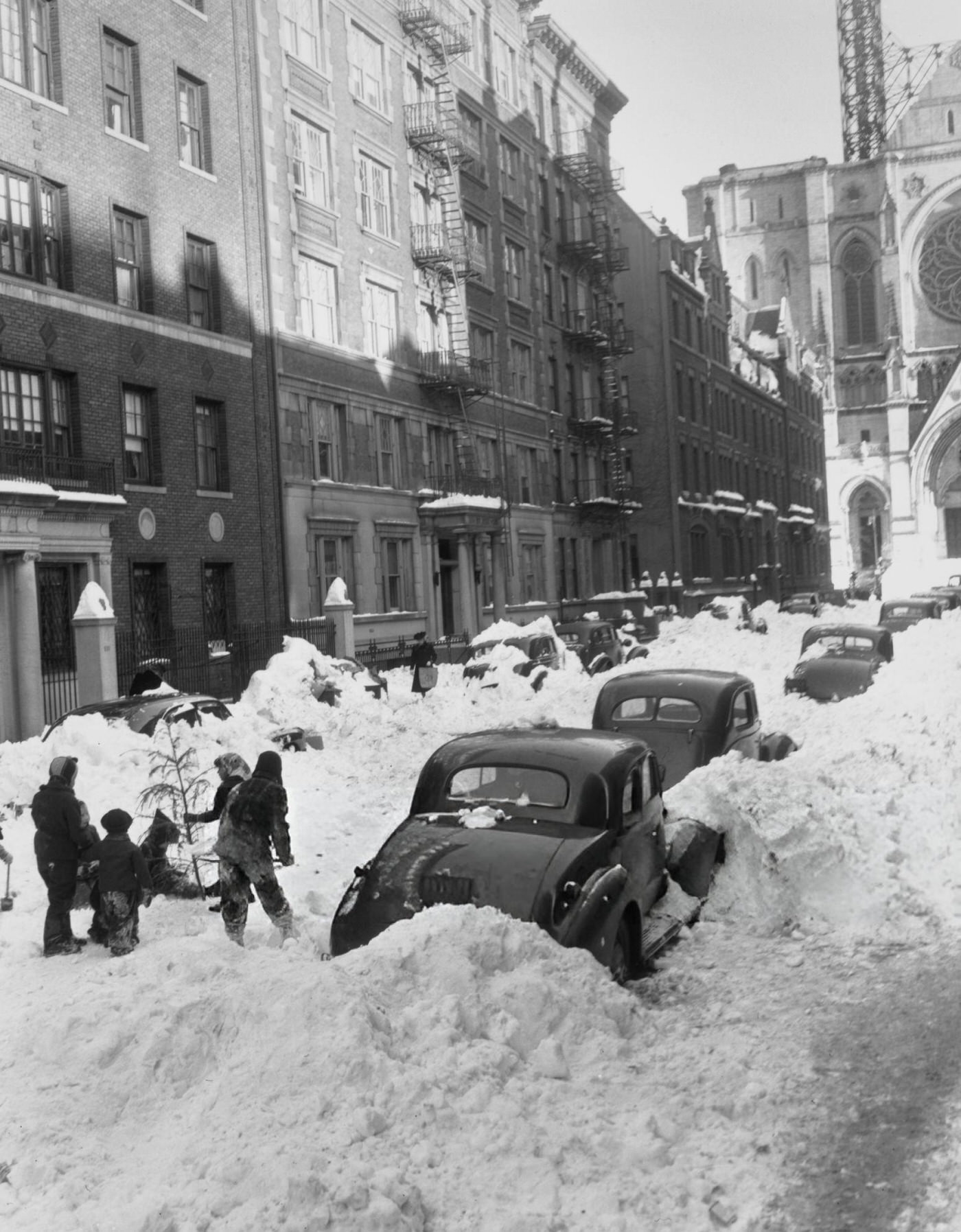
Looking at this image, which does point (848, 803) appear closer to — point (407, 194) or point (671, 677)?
point (671, 677)

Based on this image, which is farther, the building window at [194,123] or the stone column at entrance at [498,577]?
the stone column at entrance at [498,577]

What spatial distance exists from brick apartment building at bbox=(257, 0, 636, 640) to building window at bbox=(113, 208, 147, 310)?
4.46 metres

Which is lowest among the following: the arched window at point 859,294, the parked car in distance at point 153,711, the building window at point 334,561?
the parked car in distance at point 153,711

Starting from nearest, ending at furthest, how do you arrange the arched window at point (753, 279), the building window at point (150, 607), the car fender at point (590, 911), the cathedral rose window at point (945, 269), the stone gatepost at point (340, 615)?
the car fender at point (590, 911), the building window at point (150, 607), the stone gatepost at point (340, 615), the cathedral rose window at point (945, 269), the arched window at point (753, 279)

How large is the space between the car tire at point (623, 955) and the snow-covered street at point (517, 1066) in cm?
14

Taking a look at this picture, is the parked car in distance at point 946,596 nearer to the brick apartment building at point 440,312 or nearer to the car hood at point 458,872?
the brick apartment building at point 440,312

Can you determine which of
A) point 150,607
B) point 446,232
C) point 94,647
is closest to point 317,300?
point 446,232

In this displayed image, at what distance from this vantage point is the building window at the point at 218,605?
2758cm

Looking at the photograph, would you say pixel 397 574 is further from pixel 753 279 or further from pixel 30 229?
pixel 753 279

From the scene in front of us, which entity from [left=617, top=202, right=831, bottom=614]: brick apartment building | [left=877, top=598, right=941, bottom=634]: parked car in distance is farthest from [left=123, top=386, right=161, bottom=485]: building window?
[left=617, top=202, right=831, bottom=614]: brick apartment building

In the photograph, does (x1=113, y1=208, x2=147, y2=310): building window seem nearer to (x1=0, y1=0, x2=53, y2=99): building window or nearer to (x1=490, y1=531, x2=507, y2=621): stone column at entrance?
(x1=0, y1=0, x2=53, y2=99): building window

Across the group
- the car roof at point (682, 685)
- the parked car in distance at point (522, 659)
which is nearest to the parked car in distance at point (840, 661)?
the parked car in distance at point (522, 659)

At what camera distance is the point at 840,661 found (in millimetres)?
21312

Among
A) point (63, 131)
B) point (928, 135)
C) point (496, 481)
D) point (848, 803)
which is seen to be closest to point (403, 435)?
point (496, 481)
